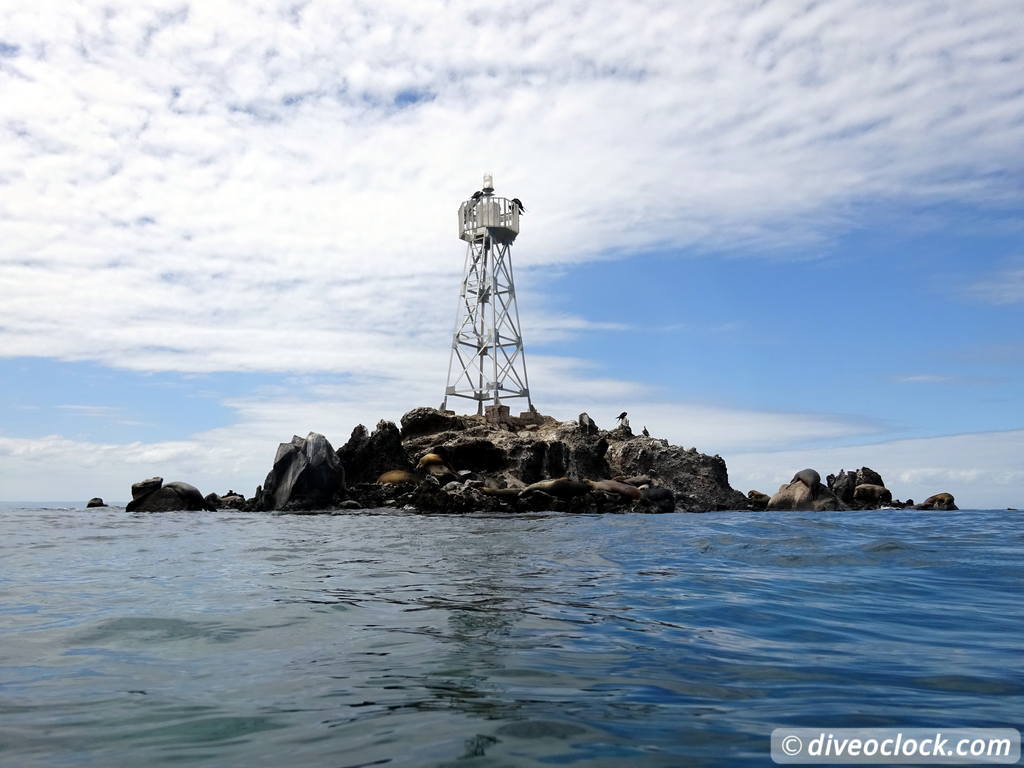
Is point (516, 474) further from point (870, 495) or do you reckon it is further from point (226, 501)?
point (870, 495)

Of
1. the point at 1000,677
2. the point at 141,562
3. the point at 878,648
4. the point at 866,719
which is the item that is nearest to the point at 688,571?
the point at 878,648

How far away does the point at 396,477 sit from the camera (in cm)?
3812

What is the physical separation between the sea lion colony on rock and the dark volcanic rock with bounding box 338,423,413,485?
0.06 m

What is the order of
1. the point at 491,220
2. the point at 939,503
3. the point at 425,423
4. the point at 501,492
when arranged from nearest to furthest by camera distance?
the point at 501,492
the point at 939,503
the point at 425,423
the point at 491,220

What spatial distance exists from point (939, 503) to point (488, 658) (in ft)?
155

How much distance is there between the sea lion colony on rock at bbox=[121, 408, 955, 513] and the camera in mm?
33219

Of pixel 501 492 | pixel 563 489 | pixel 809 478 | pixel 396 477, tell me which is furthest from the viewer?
pixel 809 478

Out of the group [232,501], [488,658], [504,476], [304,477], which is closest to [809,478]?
[504,476]

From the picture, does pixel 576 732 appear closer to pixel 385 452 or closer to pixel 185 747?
pixel 185 747

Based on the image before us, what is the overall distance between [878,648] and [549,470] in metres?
34.4

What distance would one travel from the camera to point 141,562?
12.3 meters

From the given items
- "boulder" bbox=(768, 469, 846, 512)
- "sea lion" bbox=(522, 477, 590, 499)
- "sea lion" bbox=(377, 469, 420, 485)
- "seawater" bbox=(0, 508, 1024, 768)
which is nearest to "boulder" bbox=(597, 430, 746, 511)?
"boulder" bbox=(768, 469, 846, 512)

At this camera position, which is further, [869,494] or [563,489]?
[869,494]

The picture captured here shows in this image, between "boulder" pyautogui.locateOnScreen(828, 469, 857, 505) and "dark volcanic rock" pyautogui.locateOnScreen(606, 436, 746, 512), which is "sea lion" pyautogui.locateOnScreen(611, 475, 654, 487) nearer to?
"dark volcanic rock" pyautogui.locateOnScreen(606, 436, 746, 512)
